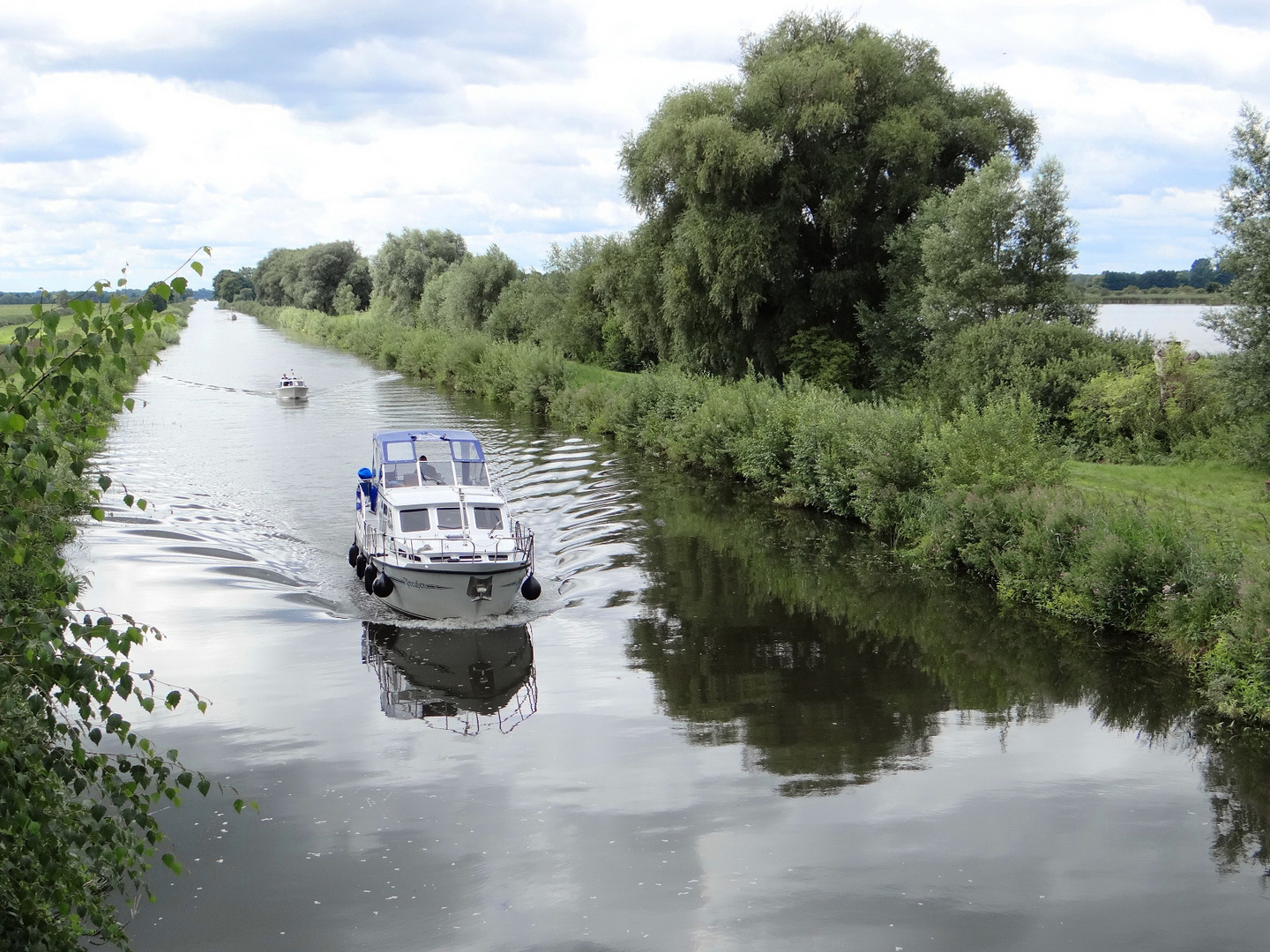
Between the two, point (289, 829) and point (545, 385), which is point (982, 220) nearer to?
point (545, 385)

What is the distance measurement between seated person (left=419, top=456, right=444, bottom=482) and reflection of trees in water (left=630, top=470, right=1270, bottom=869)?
5408 millimetres

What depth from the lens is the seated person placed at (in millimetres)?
24688

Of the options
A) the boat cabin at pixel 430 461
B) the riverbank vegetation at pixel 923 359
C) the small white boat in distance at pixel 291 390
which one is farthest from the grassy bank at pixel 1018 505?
the small white boat in distance at pixel 291 390

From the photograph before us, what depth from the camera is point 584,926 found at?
35.9 feet

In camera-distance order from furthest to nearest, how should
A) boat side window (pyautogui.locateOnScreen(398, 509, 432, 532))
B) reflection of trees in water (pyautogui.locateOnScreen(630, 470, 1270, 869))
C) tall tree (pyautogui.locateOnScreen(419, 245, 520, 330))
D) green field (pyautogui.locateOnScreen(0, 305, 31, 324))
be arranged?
tall tree (pyautogui.locateOnScreen(419, 245, 520, 330)), boat side window (pyautogui.locateOnScreen(398, 509, 432, 532)), reflection of trees in water (pyautogui.locateOnScreen(630, 470, 1270, 869)), green field (pyautogui.locateOnScreen(0, 305, 31, 324))

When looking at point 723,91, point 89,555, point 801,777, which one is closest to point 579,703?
point 801,777

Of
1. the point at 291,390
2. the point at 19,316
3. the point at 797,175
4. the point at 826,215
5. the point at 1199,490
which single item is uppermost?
the point at 797,175

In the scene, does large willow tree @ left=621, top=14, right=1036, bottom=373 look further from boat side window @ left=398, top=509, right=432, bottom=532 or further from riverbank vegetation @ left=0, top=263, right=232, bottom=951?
riverbank vegetation @ left=0, top=263, right=232, bottom=951

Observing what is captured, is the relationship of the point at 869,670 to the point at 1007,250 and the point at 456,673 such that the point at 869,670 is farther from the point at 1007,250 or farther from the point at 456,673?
the point at 1007,250

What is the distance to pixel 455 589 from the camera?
20922 millimetres

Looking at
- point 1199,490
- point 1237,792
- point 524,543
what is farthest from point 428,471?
point 1199,490

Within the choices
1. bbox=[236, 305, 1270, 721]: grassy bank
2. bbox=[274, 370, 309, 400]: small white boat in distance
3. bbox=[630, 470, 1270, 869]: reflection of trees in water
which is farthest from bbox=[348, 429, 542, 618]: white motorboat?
bbox=[274, 370, 309, 400]: small white boat in distance

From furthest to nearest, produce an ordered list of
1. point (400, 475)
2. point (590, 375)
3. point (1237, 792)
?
point (590, 375)
point (400, 475)
point (1237, 792)

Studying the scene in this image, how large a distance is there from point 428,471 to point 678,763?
1204 cm
